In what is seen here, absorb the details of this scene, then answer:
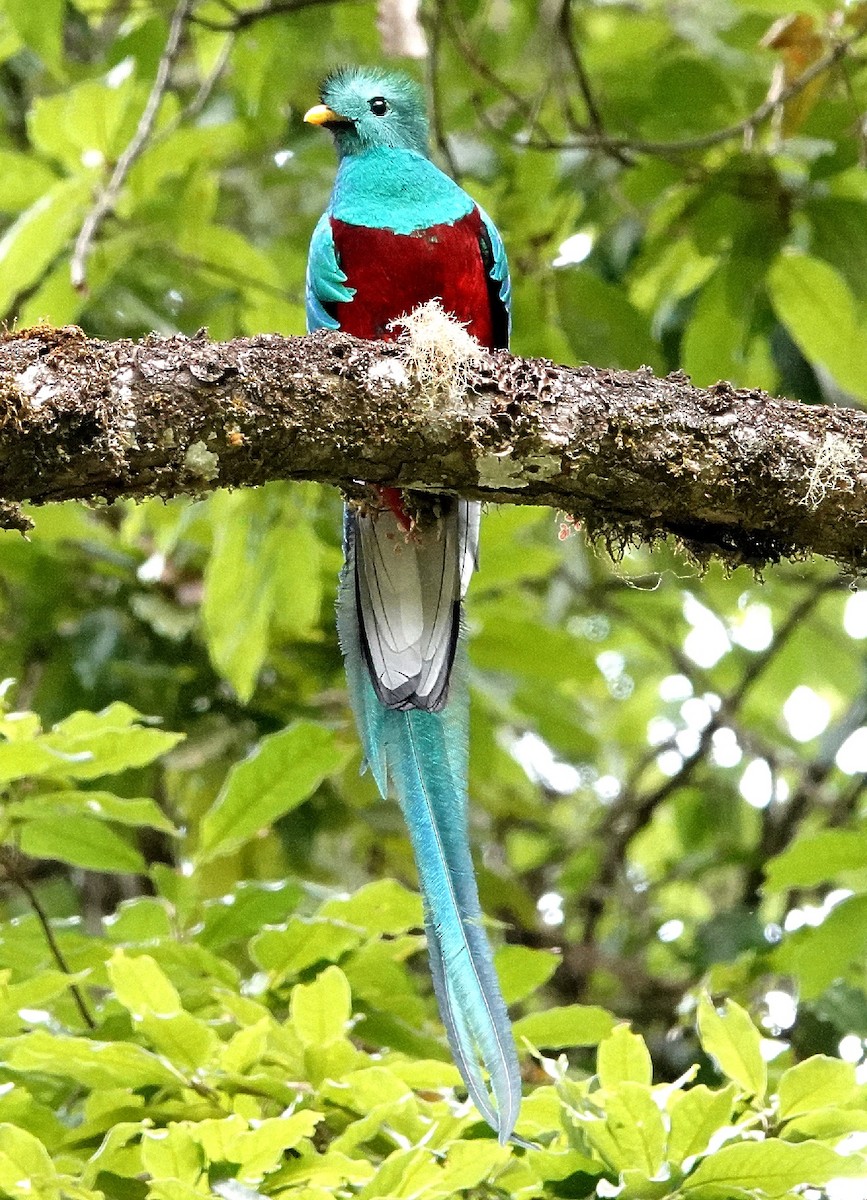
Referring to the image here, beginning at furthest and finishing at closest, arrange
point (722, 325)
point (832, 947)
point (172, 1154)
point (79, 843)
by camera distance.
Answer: point (722, 325)
point (832, 947)
point (79, 843)
point (172, 1154)

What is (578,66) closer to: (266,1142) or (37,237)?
(37,237)

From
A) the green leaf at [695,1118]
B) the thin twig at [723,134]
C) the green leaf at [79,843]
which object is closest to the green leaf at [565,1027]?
the green leaf at [695,1118]

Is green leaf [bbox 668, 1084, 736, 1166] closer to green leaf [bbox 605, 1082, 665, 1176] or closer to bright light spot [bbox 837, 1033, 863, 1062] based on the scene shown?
green leaf [bbox 605, 1082, 665, 1176]

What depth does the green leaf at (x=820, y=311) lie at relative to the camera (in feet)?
12.9

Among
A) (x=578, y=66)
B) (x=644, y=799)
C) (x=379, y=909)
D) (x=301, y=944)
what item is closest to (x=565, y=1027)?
(x=379, y=909)

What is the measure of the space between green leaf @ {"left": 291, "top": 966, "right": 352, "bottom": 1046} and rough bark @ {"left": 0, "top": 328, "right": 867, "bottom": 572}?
767 millimetres

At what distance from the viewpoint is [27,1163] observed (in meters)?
1.92

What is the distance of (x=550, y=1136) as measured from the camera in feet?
7.92

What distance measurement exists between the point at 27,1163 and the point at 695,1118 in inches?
35.0

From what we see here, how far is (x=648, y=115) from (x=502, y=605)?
1504 millimetres

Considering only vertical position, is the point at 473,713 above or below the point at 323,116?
below

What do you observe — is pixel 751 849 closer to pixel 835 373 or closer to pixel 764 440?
pixel 835 373

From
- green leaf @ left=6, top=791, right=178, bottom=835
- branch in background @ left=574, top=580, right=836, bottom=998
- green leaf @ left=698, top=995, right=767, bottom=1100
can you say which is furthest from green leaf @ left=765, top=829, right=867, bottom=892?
branch in background @ left=574, top=580, right=836, bottom=998

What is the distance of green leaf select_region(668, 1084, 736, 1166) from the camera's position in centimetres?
195
